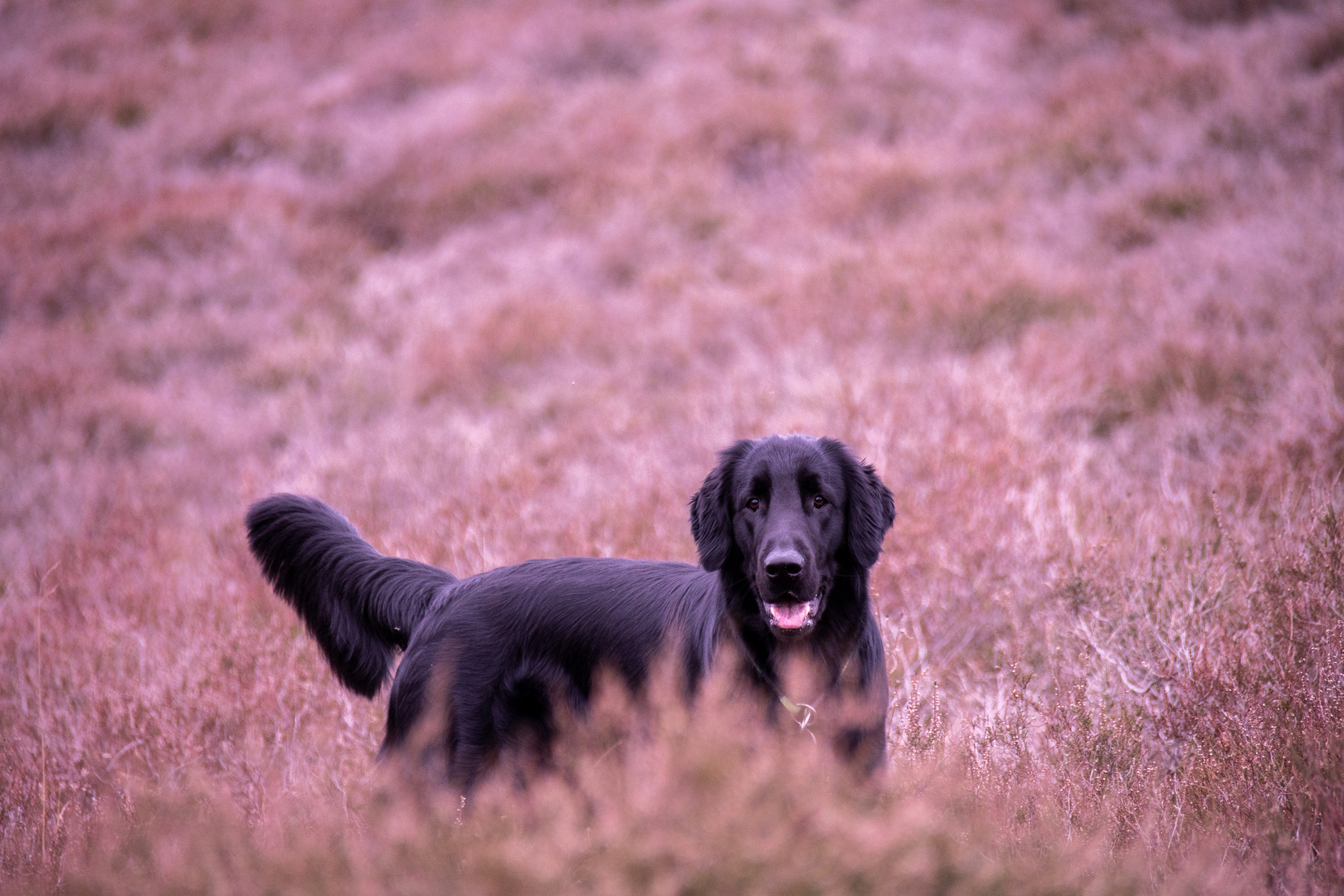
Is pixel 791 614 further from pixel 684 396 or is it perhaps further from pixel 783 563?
pixel 684 396

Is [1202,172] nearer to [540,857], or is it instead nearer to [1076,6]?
[1076,6]

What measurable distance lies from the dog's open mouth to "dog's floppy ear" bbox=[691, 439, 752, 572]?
278 millimetres

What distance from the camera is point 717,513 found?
3047 millimetres

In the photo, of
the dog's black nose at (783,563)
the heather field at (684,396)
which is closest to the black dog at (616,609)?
the dog's black nose at (783,563)

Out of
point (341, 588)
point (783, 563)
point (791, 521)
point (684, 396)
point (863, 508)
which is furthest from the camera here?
point (684, 396)

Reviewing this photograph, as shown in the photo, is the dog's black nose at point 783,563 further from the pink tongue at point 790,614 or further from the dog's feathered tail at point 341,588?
the dog's feathered tail at point 341,588

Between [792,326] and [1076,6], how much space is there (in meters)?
7.69

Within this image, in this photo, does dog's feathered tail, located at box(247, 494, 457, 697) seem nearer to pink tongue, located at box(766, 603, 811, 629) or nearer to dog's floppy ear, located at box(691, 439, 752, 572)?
dog's floppy ear, located at box(691, 439, 752, 572)

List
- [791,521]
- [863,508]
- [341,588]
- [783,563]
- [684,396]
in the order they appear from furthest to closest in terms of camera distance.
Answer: [684,396] → [341,588] → [863,508] → [791,521] → [783,563]

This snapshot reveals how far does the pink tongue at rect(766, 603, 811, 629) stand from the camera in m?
2.64

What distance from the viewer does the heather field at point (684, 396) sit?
2.17 m

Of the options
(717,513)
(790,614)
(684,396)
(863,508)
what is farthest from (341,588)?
(684,396)

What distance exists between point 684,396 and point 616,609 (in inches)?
152

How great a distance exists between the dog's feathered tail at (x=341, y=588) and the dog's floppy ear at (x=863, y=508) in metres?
1.42
